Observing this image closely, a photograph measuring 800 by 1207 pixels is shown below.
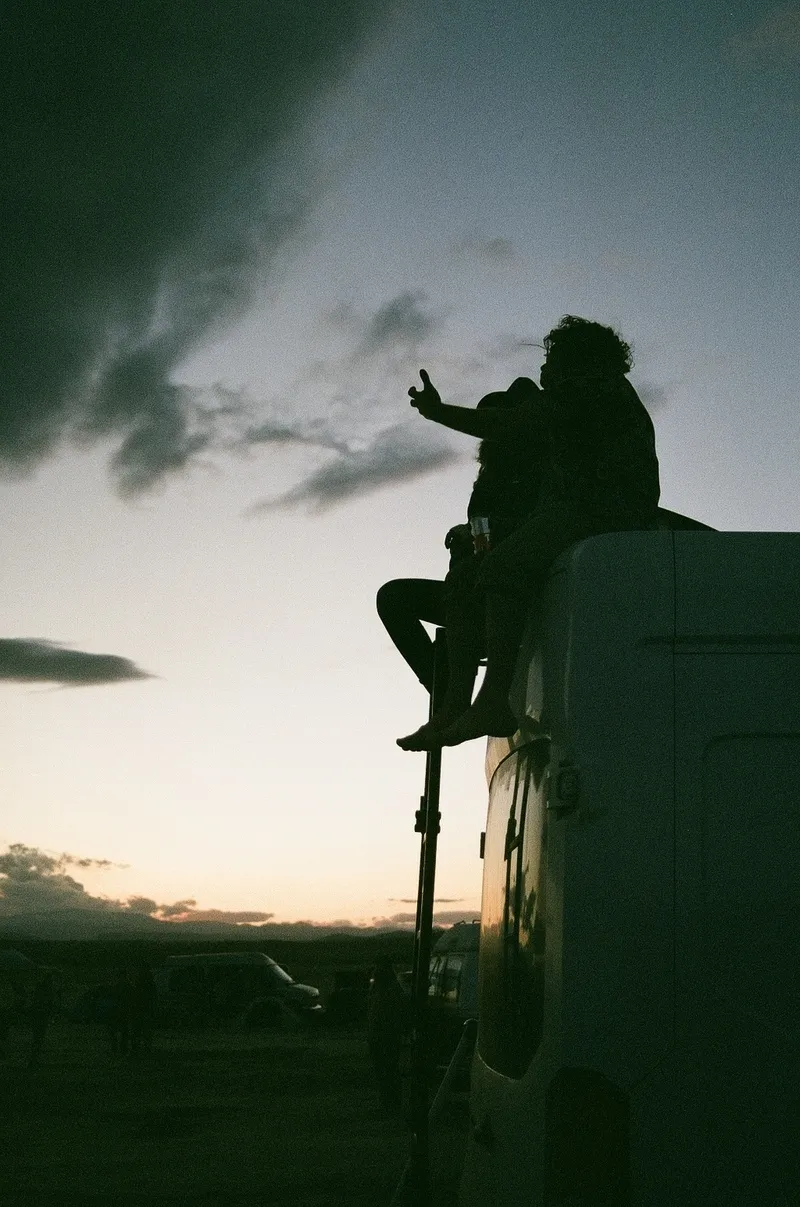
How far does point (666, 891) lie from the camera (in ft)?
8.69

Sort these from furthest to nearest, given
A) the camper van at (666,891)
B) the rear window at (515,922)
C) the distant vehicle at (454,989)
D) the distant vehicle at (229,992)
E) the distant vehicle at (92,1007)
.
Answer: the distant vehicle at (92,1007), the distant vehicle at (229,992), the distant vehicle at (454,989), the rear window at (515,922), the camper van at (666,891)

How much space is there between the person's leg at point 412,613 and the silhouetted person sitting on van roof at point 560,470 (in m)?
0.69

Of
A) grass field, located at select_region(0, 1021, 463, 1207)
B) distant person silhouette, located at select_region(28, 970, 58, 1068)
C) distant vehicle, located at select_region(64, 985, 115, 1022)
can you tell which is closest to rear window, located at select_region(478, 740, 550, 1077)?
grass field, located at select_region(0, 1021, 463, 1207)

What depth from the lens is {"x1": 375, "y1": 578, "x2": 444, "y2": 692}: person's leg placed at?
15.3 ft

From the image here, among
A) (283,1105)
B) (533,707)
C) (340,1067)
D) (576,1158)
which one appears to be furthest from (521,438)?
(340,1067)

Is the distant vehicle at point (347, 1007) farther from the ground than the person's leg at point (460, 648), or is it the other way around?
the person's leg at point (460, 648)

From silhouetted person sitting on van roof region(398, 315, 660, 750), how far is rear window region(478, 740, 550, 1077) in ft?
0.77

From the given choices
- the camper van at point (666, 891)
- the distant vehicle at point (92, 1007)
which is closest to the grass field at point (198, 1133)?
the camper van at point (666, 891)

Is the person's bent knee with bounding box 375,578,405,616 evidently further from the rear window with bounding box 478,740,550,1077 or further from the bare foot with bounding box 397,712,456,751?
the rear window with bounding box 478,740,550,1077

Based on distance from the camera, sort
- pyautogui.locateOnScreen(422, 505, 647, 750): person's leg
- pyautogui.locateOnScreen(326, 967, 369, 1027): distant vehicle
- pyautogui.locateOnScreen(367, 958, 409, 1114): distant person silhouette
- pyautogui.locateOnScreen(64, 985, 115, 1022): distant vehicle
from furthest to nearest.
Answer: pyautogui.locateOnScreen(64, 985, 115, 1022): distant vehicle, pyautogui.locateOnScreen(326, 967, 369, 1027): distant vehicle, pyautogui.locateOnScreen(367, 958, 409, 1114): distant person silhouette, pyautogui.locateOnScreen(422, 505, 647, 750): person's leg

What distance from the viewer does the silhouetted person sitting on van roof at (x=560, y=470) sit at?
347 cm

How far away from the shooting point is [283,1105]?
54.3 feet

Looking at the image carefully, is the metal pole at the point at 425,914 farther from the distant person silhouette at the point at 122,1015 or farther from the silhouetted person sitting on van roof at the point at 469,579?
the distant person silhouette at the point at 122,1015

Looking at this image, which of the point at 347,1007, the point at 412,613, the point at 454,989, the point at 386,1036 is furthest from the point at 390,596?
the point at 347,1007
